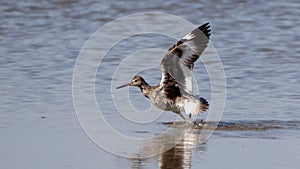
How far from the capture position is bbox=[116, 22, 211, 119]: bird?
823 cm

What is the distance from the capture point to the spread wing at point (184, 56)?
8195 mm

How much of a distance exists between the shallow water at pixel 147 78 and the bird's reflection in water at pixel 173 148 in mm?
12

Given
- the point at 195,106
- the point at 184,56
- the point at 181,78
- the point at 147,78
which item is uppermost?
the point at 184,56

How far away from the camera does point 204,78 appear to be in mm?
10109

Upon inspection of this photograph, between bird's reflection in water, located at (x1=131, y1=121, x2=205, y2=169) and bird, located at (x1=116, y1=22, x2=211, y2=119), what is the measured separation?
28 cm

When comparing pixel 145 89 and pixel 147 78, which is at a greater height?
pixel 145 89

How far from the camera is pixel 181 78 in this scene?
845 centimetres

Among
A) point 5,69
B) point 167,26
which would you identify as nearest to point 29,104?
point 5,69

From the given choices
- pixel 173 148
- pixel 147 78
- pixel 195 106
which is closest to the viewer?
pixel 173 148

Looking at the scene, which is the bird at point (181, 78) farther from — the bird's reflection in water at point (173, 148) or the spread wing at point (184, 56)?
the bird's reflection in water at point (173, 148)

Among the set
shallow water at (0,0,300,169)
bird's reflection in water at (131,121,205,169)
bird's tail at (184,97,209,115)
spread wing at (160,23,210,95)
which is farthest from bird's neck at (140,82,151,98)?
bird's reflection in water at (131,121,205,169)

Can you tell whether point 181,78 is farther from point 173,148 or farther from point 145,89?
point 173,148

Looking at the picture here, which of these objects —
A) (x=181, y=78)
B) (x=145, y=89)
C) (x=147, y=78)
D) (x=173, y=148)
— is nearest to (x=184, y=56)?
(x=181, y=78)

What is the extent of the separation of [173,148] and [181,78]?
1.33 m
